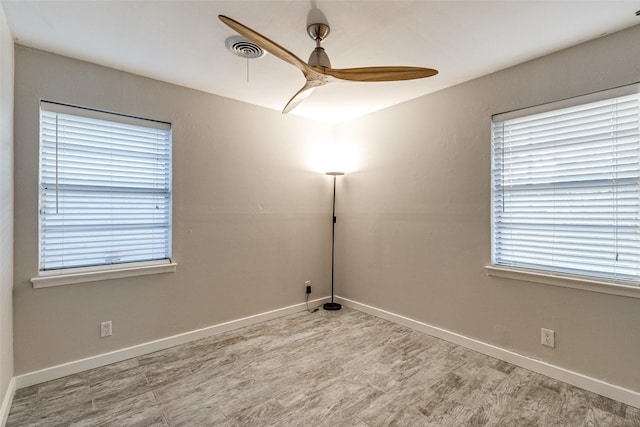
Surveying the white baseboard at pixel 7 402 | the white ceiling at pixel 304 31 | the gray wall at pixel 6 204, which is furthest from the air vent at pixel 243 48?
the white baseboard at pixel 7 402

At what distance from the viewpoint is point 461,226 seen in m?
2.98

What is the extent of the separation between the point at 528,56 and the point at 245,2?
2124 mm

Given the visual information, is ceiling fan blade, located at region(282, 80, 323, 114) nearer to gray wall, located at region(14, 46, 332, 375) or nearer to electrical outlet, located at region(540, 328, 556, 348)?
gray wall, located at region(14, 46, 332, 375)

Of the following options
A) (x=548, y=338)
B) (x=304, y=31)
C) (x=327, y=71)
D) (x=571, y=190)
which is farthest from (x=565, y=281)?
(x=304, y=31)

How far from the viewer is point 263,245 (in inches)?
143

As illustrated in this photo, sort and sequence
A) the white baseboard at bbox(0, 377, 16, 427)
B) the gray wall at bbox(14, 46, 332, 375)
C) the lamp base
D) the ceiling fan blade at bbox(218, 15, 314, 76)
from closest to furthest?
the ceiling fan blade at bbox(218, 15, 314, 76), the white baseboard at bbox(0, 377, 16, 427), the gray wall at bbox(14, 46, 332, 375), the lamp base

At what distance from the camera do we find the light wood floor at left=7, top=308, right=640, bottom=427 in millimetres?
1972

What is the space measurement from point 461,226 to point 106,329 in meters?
3.21

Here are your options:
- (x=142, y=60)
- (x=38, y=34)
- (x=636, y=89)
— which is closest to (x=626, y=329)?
(x=636, y=89)

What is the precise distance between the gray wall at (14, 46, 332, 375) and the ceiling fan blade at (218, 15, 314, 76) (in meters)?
1.69

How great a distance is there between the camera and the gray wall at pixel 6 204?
75.0 inches

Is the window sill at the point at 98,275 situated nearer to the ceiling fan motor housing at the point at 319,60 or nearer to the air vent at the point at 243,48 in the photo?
the air vent at the point at 243,48

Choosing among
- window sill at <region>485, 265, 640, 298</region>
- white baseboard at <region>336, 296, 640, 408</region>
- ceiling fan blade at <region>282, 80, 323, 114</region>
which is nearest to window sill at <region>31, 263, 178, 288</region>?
ceiling fan blade at <region>282, 80, 323, 114</region>

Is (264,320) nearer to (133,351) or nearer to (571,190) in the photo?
(133,351)
